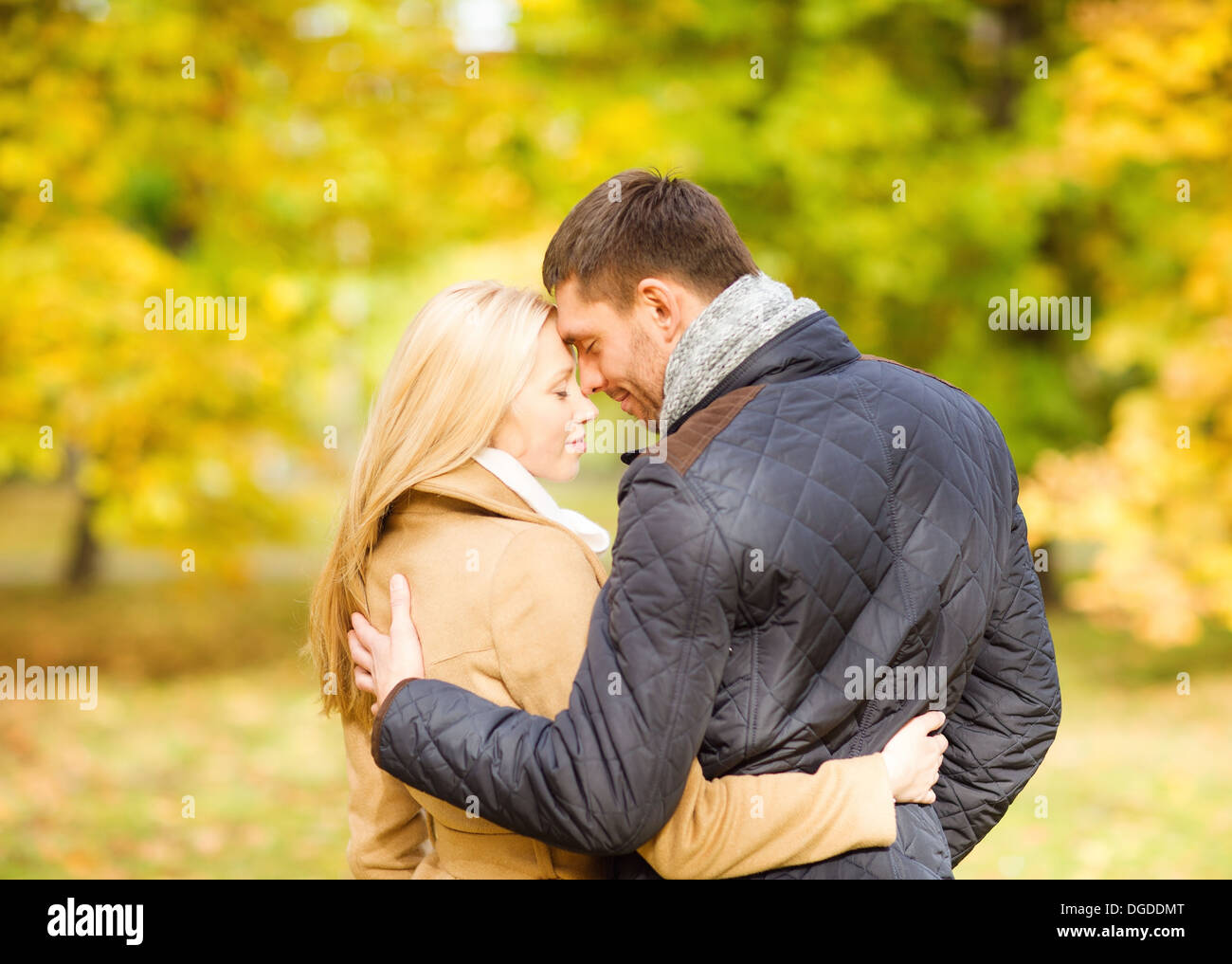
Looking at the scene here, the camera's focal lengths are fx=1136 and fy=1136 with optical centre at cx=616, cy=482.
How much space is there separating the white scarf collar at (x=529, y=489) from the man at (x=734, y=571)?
0.30 m

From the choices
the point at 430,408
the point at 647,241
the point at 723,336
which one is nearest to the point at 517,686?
the point at 430,408

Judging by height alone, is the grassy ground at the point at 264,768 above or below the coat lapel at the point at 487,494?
below

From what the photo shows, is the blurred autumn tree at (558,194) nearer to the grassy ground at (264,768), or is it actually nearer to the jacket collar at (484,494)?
the grassy ground at (264,768)

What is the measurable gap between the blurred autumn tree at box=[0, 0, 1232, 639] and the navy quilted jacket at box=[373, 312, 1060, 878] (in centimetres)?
608

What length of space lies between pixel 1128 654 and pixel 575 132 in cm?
713

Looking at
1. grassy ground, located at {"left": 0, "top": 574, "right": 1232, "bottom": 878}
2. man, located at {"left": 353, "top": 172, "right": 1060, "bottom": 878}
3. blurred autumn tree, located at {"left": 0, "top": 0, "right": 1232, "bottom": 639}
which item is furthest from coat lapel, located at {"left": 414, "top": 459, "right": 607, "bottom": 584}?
blurred autumn tree, located at {"left": 0, "top": 0, "right": 1232, "bottom": 639}

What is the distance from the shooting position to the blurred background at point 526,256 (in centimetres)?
703

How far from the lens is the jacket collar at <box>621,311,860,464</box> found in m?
1.94

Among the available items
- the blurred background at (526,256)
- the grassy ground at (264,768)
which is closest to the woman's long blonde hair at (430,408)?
the grassy ground at (264,768)

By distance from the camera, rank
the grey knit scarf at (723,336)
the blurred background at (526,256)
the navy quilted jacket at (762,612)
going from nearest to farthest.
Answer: the navy quilted jacket at (762,612)
the grey knit scarf at (723,336)
the blurred background at (526,256)

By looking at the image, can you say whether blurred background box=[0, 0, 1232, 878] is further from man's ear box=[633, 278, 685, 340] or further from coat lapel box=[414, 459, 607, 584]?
man's ear box=[633, 278, 685, 340]

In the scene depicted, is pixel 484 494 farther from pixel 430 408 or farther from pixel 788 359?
pixel 788 359

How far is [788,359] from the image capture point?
1.95m

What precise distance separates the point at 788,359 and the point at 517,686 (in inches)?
29.1
